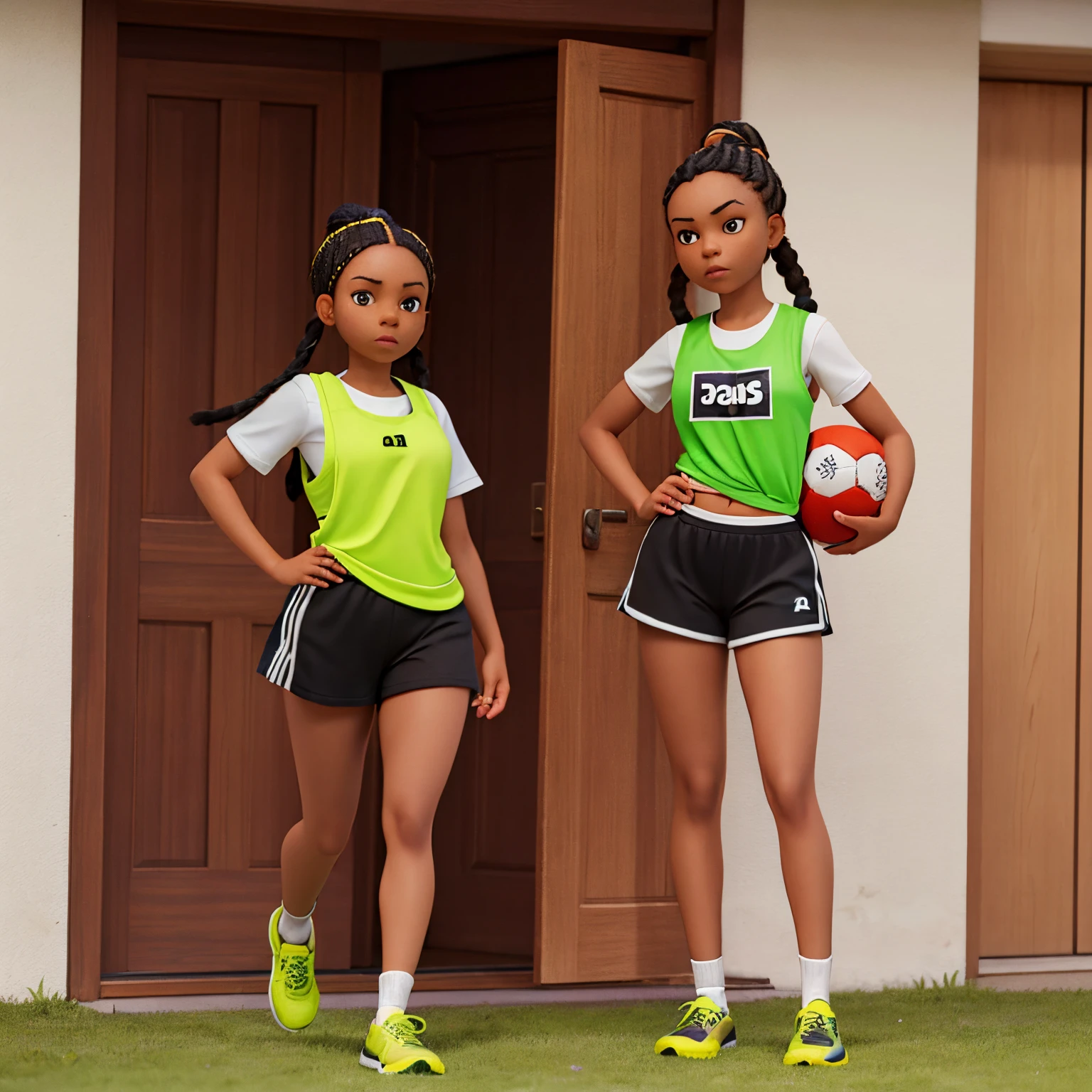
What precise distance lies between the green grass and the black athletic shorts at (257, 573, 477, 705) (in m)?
0.74

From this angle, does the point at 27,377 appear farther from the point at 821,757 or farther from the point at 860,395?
the point at 821,757

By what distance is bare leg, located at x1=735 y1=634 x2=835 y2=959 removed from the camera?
2844 millimetres

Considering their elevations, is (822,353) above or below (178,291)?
below

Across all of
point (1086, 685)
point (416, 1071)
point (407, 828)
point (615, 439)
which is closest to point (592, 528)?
point (615, 439)

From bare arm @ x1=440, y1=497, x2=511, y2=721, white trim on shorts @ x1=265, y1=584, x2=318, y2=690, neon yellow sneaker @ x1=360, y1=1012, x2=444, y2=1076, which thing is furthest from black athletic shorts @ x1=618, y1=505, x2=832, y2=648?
neon yellow sneaker @ x1=360, y1=1012, x2=444, y2=1076

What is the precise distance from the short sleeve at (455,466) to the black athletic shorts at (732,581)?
422 mm

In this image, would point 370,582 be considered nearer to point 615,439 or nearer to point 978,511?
point 615,439

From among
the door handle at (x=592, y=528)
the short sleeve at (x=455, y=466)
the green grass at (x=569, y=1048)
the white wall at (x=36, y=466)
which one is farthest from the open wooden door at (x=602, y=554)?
the white wall at (x=36, y=466)

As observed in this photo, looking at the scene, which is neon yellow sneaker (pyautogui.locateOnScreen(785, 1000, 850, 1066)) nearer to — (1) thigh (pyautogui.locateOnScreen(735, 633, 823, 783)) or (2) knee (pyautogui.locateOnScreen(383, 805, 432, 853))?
(1) thigh (pyautogui.locateOnScreen(735, 633, 823, 783))

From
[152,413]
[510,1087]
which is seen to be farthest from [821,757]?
[152,413]

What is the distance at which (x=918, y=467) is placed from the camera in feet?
12.4

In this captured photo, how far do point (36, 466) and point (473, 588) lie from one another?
4.01ft

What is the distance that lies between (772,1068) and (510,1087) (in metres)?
0.52

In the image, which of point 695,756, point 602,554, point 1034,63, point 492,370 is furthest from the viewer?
point 492,370
